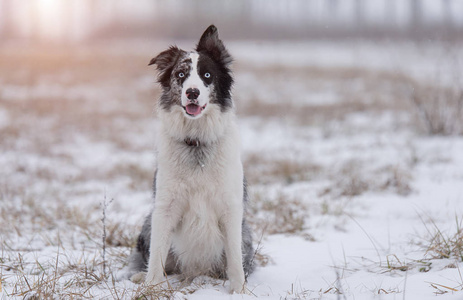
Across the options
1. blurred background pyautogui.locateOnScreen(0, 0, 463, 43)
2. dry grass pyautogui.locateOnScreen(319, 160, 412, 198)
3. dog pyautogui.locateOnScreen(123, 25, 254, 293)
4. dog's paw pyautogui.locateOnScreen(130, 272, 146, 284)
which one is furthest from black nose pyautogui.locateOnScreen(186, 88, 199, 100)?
blurred background pyautogui.locateOnScreen(0, 0, 463, 43)

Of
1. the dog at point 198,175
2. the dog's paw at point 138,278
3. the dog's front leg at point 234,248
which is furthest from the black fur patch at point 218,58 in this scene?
the dog's paw at point 138,278

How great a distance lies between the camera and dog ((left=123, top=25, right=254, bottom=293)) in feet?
9.16

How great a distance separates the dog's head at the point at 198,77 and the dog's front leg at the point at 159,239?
2.42 feet

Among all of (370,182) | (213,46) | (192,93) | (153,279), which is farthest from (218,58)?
(370,182)

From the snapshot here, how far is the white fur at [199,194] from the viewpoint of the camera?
110 inches

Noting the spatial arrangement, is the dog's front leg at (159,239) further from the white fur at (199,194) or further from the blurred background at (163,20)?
the blurred background at (163,20)

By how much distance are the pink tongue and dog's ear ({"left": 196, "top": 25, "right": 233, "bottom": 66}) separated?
0.53 metres

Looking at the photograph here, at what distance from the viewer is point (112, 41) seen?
3419 cm

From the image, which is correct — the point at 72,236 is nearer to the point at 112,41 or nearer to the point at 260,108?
the point at 260,108

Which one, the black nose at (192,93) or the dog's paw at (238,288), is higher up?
the black nose at (192,93)

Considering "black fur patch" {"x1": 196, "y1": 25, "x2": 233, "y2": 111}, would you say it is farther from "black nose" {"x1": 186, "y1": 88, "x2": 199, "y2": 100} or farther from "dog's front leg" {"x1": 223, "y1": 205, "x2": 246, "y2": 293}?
"dog's front leg" {"x1": 223, "y1": 205, "x2": 246, "y2": 293}

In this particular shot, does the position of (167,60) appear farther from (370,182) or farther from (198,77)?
(370,182)

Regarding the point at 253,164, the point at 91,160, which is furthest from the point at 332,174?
the point at 91,160

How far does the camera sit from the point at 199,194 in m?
2.78
